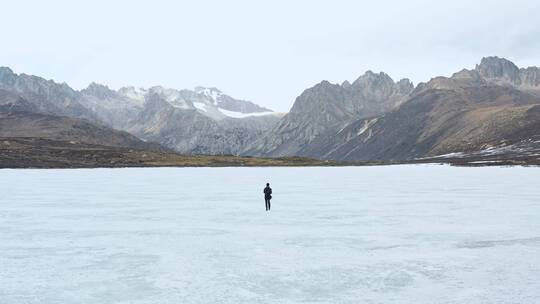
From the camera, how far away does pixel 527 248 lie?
73.8 feet

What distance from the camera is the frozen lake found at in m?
16.0

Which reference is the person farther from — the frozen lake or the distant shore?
the distant shore

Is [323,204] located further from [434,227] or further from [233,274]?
[233,274]

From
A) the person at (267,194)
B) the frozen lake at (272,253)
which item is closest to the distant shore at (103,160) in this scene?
the frozen lake at (272,253)

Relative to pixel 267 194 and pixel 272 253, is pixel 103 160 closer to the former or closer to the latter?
pixel 267 194

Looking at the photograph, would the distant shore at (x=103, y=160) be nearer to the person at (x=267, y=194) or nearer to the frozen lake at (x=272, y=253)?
the frozen lake at (x=272, y=253)

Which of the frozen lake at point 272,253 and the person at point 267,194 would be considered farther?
the person at point 267,194

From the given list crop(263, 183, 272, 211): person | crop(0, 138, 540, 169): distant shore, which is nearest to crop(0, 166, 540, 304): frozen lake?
crop(263, 183, 272, 211): person

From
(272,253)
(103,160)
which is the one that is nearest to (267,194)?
(272,253)

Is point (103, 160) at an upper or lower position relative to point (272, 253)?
upper

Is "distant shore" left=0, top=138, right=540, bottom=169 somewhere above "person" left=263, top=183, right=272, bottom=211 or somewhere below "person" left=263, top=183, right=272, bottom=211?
above

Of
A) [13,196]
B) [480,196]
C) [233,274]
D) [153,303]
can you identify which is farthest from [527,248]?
[13,196]

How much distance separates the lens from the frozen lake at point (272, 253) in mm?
16047

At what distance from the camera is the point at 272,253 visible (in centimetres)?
2206
